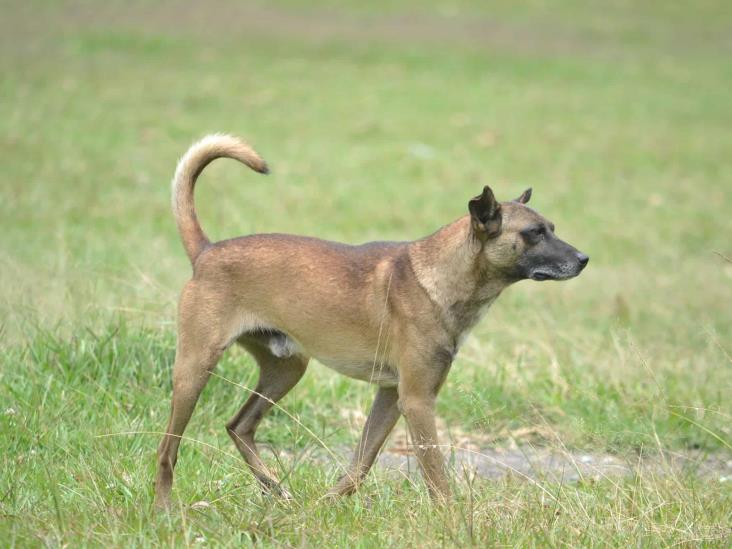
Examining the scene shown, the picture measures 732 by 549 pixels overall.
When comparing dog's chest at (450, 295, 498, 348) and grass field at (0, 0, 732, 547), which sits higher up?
dog's chest at (450, 295, 498, 348)

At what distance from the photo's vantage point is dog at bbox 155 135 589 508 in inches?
182

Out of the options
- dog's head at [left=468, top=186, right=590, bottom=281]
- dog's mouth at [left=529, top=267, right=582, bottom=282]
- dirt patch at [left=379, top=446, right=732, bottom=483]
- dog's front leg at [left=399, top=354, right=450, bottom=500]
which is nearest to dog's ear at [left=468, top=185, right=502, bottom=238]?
dog's head at [left=468, top=186, right=590, bottom=281]

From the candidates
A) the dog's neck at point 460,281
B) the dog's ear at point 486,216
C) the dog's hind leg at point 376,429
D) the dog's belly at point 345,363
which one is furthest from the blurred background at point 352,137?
the dog's ear at point 486,216

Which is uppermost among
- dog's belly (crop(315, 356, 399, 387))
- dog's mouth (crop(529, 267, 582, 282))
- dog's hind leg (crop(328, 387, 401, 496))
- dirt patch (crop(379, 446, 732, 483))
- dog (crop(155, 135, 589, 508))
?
dog's mouth (crop(529, 267, 582, 282))

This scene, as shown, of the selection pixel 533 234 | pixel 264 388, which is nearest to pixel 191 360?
pixel 264 388

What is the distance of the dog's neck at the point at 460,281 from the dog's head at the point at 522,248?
0.16ft

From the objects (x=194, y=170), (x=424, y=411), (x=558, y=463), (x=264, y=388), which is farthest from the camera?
(x=558, y=463)

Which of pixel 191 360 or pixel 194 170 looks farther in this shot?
pixel 194 170

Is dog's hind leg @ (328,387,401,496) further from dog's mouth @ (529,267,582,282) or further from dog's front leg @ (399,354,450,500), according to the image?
dog's mouth @ (529,267,582,282)

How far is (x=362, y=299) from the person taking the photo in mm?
4801

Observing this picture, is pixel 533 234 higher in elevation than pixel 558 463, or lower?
higher

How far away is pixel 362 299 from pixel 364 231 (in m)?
6.37

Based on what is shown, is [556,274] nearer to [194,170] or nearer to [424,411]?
[424,411]

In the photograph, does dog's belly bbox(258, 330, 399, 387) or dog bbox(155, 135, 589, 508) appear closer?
dog bbox(155, 135, 589, 508)
